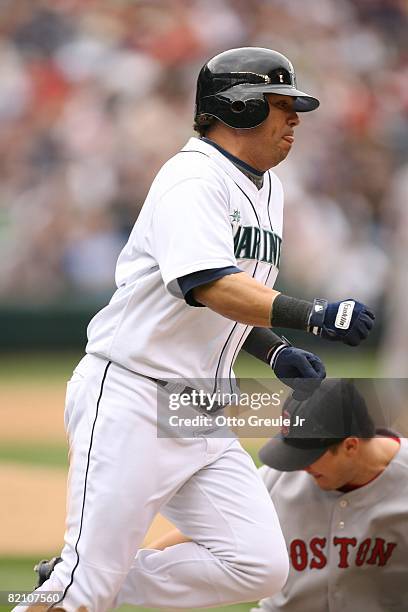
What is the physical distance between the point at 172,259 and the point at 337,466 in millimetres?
789

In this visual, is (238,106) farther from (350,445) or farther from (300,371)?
(350,445)

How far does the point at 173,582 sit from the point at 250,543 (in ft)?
0.83

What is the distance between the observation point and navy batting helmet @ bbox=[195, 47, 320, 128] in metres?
2.91

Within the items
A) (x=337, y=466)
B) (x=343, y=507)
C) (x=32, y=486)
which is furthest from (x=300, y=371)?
(x=32, y=486)

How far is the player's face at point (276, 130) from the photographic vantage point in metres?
2.95

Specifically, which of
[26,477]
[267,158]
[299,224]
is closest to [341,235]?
[299,224]

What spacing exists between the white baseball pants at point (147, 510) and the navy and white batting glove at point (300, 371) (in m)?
0.24

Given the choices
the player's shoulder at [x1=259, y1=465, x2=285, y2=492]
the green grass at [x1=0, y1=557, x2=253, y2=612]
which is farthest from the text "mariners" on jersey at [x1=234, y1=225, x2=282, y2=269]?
the green grass at [x1=0, y1=557, x2=253, y2=612]

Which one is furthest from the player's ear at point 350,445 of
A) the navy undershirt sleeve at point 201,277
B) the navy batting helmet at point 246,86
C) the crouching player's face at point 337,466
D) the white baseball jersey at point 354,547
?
the navy batting helmet at point 246,86

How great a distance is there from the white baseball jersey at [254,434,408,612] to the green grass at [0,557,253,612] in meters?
0.81

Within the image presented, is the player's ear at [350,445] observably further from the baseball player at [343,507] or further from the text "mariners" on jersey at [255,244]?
the text "mariners" on jersey at [255,244]

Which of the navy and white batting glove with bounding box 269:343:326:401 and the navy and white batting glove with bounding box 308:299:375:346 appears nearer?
the navy and white batting glove with bounding box 308:299:375:346

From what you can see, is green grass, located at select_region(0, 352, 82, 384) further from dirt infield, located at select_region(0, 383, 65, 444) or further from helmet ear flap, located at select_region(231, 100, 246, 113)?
helmet ear flap, located at select_region(231, 100, 246, 113)

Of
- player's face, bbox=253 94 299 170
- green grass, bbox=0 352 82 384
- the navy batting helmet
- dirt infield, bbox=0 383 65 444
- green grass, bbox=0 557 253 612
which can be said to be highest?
→ the navy batting helmet
